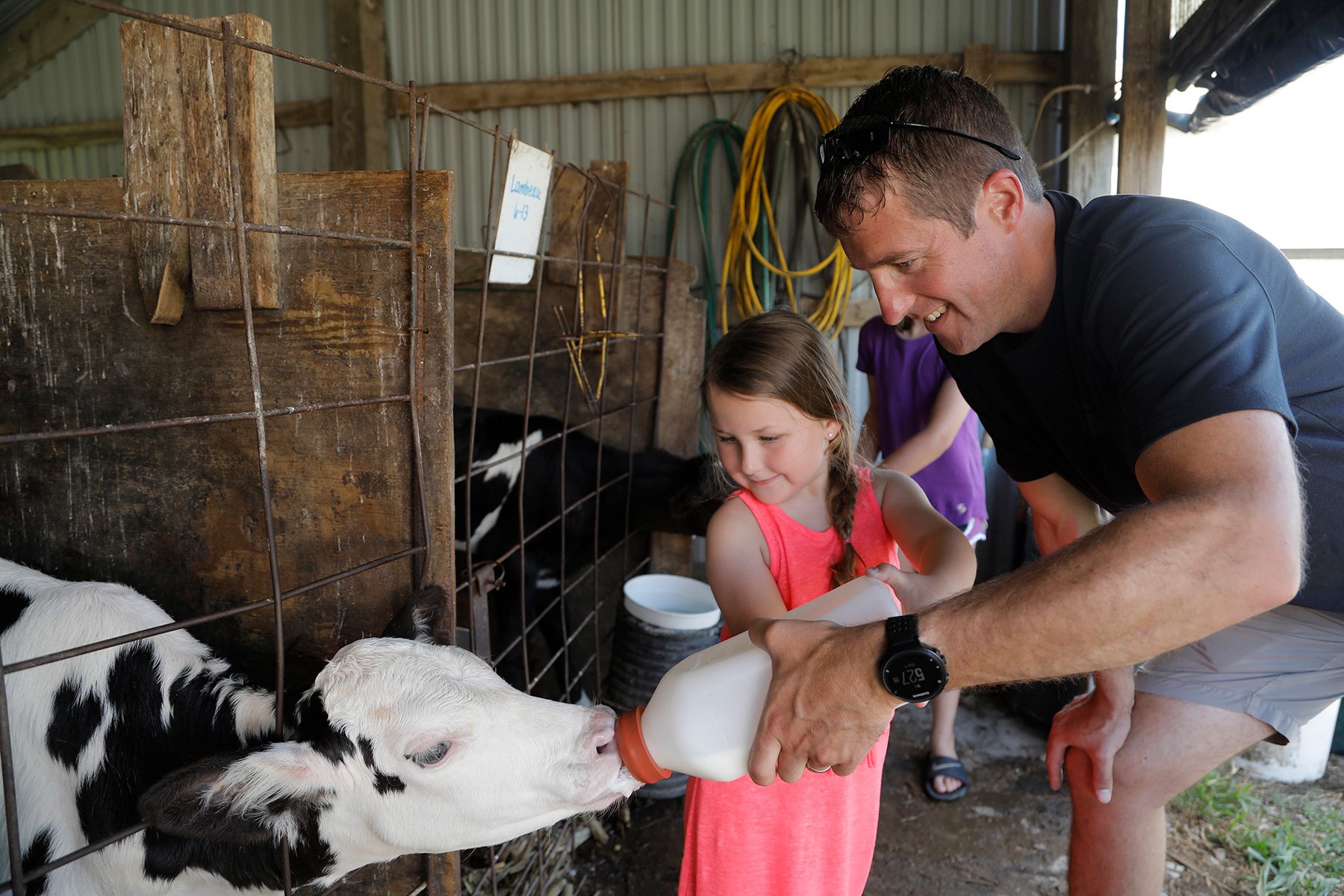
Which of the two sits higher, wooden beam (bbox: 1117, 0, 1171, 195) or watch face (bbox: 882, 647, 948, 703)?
wooden beam (bbox: 1117, 0, 1171, 195)

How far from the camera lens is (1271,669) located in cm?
173

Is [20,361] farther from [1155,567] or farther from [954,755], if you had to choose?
[954,755]

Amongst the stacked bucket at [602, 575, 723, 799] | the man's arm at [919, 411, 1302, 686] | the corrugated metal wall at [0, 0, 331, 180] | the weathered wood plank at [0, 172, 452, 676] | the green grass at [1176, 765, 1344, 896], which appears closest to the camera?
the man's arm at [919, 411, 1302, 686]

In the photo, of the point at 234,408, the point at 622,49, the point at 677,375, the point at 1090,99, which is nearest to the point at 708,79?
the point at 622,49

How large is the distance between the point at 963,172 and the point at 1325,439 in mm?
780

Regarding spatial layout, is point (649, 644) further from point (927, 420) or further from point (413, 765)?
point (413, 765)

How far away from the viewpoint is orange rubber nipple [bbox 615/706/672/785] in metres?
1.36

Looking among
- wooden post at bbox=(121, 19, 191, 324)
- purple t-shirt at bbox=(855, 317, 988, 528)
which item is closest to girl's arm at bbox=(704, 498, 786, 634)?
wooden post at bbox=(121, 19, 191, 324)

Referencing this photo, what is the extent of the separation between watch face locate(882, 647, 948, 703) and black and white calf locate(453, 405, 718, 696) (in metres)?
2.12

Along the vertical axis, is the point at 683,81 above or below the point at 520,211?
above

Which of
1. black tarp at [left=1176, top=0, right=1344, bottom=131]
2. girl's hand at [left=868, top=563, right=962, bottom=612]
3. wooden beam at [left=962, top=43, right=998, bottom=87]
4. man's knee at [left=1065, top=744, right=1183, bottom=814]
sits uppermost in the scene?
wooden beam at [left=962, top=43, right=998, bottom=87]

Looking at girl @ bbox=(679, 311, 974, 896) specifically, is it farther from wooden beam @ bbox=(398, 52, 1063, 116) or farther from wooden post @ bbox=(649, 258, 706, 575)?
wooden beam @ bbox=(398, 52, 1063, 116)

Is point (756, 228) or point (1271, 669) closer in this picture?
point (1271, 669)

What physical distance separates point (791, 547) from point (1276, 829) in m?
2.40
